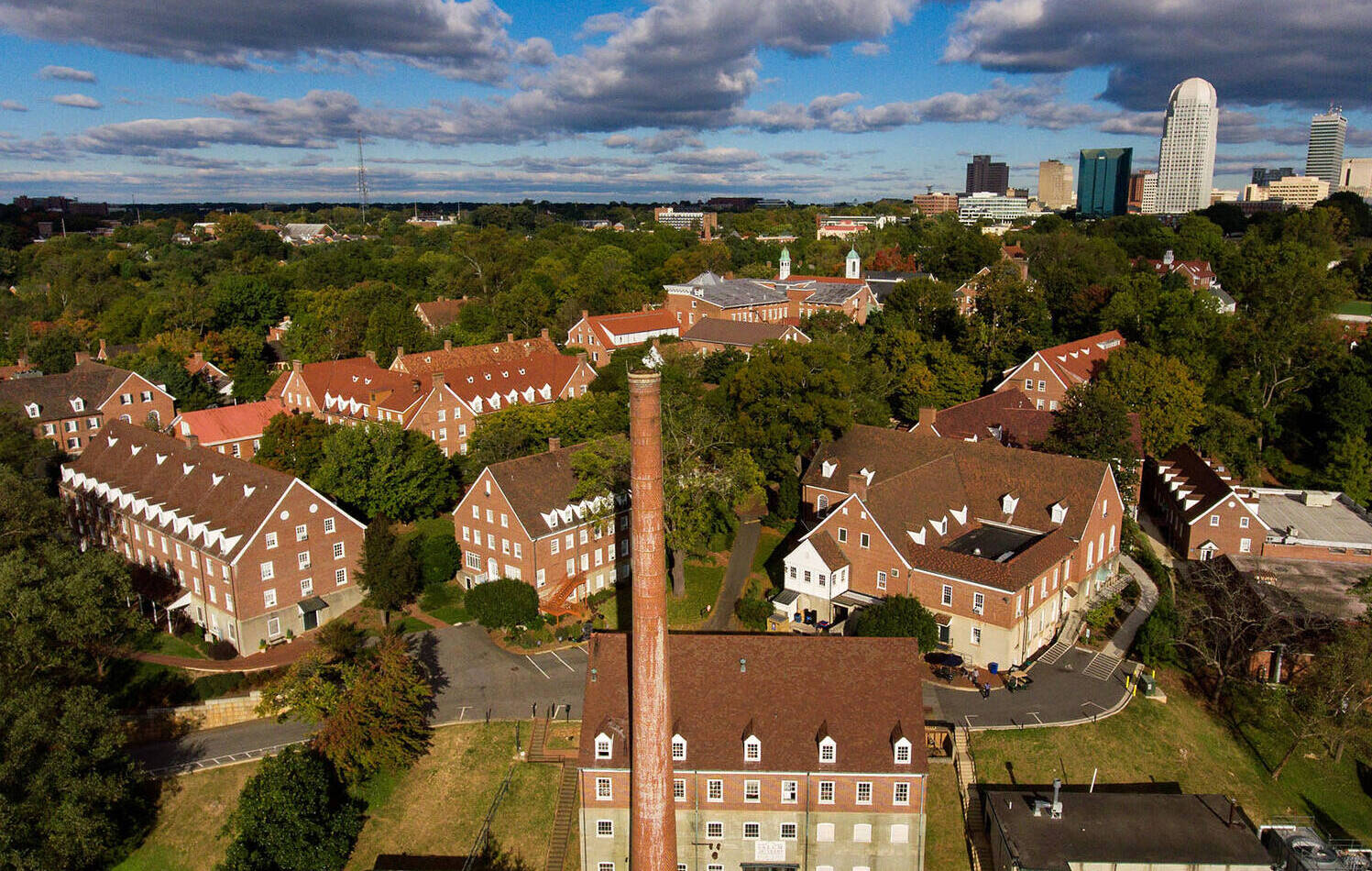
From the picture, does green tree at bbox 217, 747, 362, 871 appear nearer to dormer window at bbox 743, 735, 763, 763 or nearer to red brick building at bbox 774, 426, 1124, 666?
dormer window at bbox 743, 735, 763, 763

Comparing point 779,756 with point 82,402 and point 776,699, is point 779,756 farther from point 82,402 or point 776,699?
point 82,402

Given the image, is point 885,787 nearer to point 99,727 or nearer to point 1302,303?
point 99,727

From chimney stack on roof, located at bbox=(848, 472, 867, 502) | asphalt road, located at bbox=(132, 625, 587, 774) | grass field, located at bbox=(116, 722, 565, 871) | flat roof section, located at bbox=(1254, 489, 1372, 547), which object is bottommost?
grass field, located at bbox=(116, 722, 565, 871)

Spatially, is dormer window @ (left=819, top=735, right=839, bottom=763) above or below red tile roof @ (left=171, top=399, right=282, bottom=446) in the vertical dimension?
below

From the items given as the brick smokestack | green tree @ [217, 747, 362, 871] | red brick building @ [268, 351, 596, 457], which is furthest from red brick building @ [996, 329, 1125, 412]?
green tree @ [217, 747, 362, 871]

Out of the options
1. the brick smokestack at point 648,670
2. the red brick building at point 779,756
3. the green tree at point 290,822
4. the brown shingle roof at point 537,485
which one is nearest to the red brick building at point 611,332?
the brown shingle roof at point 537,485

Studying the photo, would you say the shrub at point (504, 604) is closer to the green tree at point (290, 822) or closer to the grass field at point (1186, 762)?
the green tree at point (290, 822)
